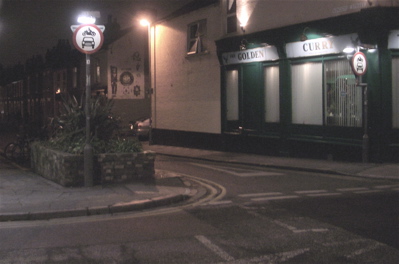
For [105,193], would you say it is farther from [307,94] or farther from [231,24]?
[231,24]

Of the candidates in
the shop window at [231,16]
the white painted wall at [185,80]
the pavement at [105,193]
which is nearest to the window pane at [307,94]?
the pavement at [105,193]

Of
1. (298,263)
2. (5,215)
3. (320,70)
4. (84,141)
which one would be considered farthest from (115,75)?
(298,263)

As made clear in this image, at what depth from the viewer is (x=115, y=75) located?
32219 mm

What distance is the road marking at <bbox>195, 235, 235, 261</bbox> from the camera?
5973 mm

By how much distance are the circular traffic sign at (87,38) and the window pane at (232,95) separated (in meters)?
10.2

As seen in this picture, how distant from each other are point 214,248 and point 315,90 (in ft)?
38.1

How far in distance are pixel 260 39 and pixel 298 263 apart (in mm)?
13839

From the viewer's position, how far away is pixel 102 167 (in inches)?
448

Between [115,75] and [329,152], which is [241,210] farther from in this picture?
[115,75]

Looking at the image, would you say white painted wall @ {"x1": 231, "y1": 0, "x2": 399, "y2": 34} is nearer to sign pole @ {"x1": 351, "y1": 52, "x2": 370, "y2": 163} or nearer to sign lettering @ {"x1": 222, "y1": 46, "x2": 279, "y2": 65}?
sign lettering @ {"x1": 222, "y1": 46, "x2": 279, "y2": 65}

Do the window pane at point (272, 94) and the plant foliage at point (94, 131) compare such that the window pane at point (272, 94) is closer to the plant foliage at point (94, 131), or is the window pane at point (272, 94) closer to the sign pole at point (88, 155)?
the plant foliage at point (94, 131)

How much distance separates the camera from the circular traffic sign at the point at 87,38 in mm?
10594

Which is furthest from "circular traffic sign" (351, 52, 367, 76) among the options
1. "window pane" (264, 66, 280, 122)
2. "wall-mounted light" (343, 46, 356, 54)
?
"window pane" (264, 66, 280, 122)

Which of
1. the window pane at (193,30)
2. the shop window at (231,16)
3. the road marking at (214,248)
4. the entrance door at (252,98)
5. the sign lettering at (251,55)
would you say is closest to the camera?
the road marking at (214,248)
